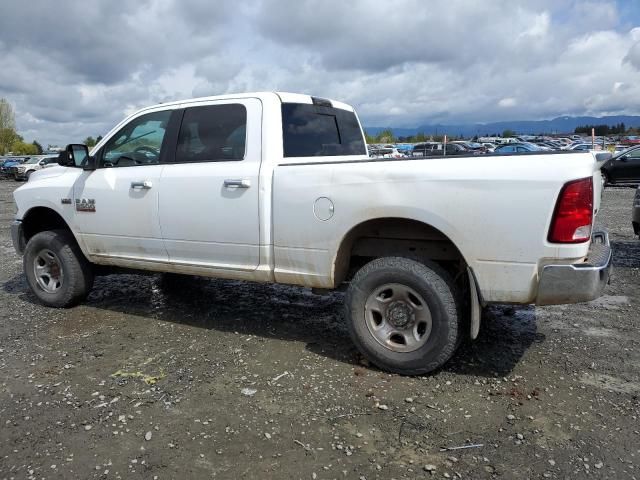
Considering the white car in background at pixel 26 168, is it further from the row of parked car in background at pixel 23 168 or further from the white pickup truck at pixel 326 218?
the white pickup truck at pixel 326 218

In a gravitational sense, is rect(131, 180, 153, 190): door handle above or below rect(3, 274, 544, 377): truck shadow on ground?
above

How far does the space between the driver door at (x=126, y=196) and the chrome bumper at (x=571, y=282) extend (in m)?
3.14

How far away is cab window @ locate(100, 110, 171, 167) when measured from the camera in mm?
4852

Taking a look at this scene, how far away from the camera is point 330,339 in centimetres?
460

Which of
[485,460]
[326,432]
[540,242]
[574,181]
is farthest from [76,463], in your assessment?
[574,181]

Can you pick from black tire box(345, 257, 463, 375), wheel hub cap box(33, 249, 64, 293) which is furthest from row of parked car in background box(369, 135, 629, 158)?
black tire box(345, 257, 463, 375)

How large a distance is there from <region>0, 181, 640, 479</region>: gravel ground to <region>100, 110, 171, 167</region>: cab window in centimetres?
155

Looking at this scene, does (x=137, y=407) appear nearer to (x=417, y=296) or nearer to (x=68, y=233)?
(x=417, y=296)

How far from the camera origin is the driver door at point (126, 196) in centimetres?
473

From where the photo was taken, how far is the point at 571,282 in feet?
10.5

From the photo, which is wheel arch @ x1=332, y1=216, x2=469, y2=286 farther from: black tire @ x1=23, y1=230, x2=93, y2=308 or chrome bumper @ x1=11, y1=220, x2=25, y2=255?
chrome bumper @ x1=11, y1=220, x2=25, y2=255

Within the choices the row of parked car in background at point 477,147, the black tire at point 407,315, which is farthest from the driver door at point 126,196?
the row of parked car in background at point 477,147

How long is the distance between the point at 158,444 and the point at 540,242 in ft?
8.38

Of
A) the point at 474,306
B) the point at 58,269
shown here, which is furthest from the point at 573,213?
the point at 58,269
